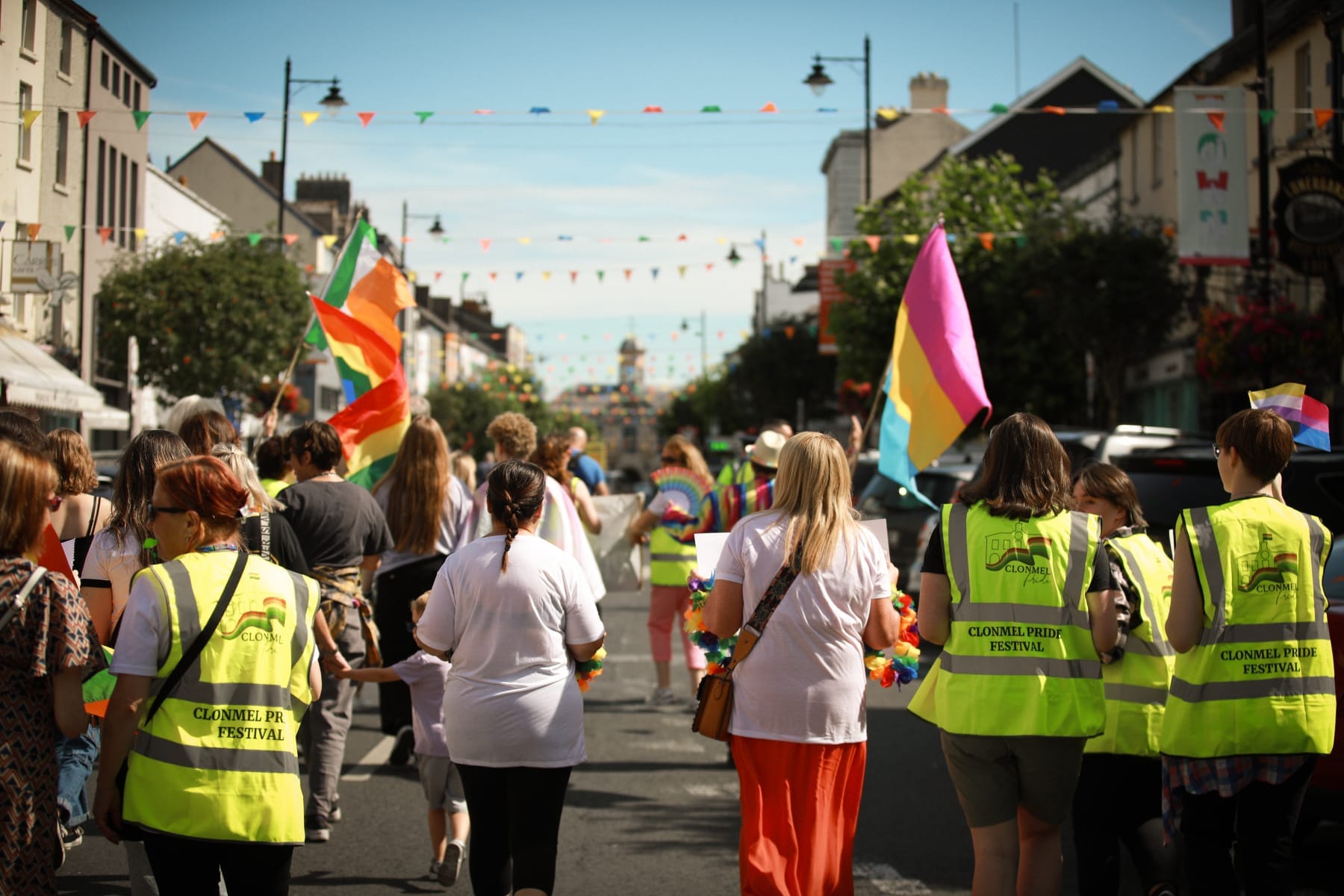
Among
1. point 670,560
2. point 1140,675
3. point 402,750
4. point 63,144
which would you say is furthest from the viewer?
point 63,144

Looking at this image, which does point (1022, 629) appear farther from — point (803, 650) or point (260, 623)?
point (260, 623)

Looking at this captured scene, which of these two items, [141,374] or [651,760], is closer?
[651,760]

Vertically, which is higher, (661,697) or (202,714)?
(202,714)

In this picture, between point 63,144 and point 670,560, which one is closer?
point 670,560

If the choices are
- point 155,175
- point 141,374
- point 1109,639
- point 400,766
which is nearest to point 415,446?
point 400,766

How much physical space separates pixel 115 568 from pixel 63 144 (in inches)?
606

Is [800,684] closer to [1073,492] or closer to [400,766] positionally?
[1073,492]

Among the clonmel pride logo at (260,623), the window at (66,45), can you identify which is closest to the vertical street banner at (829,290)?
the window at (66,45)

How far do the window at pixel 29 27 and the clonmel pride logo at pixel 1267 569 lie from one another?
12034 mm

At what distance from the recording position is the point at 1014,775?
4.34m

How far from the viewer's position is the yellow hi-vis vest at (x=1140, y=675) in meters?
4.72

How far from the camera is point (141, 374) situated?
30.3 metres

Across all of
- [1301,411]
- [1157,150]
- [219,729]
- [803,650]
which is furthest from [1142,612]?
[1157,150]

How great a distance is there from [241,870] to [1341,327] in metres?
16.9
